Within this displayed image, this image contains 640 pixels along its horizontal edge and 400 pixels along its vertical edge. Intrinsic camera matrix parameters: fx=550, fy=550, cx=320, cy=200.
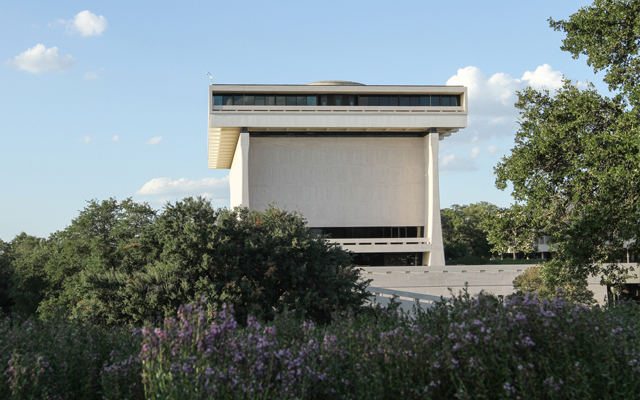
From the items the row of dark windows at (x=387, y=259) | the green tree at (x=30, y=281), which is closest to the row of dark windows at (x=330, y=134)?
the row of dark windows at (x=387, y=259)

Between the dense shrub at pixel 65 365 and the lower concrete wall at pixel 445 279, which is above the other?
the dense shrub at pixel 65 365

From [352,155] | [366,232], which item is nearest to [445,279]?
[366,232]

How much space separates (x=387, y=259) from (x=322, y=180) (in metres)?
8.92

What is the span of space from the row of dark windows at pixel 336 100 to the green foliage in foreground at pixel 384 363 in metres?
42.2

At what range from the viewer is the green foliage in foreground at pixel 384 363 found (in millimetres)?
4645

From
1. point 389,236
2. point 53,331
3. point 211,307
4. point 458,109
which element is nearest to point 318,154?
point 389,236

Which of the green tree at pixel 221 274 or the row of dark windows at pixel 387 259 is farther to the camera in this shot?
the row of dark windows at pixel 387 259

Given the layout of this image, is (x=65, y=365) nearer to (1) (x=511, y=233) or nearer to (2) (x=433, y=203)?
(1) (x=511, y=233)

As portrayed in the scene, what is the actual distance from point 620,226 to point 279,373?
1466 centimetres

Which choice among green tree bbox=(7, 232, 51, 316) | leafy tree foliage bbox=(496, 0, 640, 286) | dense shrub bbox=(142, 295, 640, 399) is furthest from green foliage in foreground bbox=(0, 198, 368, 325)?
green tree bbox=(7, 232, 51, 316)

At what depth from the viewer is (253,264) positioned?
20406 millimetres

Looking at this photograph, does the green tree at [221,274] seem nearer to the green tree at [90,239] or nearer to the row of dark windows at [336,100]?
the green tree at [90,239]

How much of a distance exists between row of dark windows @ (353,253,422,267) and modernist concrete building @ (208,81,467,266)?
87 mm

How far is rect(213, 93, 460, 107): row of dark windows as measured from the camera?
153ft
